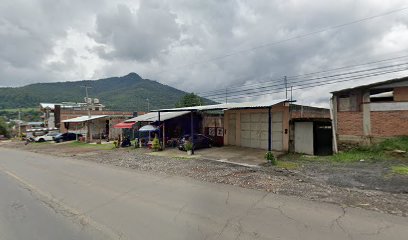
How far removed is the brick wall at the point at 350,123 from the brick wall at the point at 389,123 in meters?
0.70

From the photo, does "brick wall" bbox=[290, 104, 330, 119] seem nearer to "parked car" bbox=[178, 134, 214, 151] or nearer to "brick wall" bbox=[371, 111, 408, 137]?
"brick wall" bbox=[371, 111, 408, 137]

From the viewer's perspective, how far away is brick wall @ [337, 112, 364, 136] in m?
16.1

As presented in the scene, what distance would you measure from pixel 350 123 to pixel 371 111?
4.56ft

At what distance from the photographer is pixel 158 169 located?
13242 mm

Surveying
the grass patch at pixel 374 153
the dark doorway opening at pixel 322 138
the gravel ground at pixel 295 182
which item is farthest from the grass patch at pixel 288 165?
the dark doorway opening at pixel 322 138

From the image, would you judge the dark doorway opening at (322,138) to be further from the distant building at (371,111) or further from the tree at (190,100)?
the tree at (190,100)

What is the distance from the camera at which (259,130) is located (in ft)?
67.7

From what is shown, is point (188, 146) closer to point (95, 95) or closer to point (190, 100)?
point (190, 100)

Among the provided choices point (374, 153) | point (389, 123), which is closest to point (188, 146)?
point (374, 153)

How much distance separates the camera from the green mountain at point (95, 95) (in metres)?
91.6

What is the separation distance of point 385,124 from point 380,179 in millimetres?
7007

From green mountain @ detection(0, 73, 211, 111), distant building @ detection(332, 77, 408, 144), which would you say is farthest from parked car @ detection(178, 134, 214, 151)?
green mountain @ detection(0, 73, 211, 111)

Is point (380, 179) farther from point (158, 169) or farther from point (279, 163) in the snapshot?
point (158, 169)

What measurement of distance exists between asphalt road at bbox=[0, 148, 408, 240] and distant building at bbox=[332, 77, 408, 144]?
11.3m
